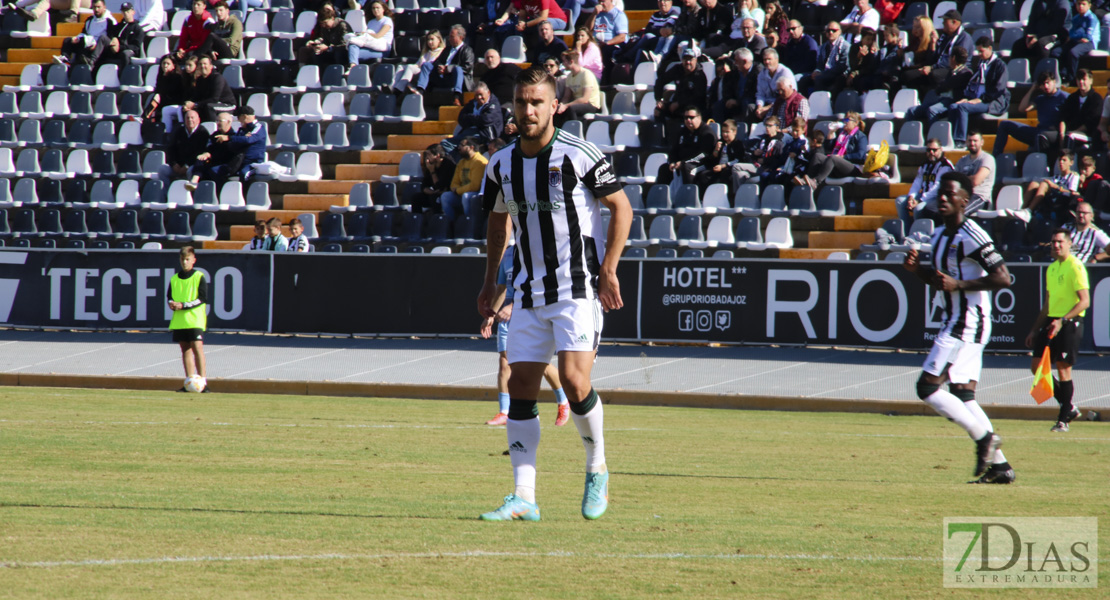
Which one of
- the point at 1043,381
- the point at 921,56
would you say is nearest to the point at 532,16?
the point at 921,56

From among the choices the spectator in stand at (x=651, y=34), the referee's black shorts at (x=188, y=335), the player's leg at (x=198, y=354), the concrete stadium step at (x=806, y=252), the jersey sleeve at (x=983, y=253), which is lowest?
the player's leg at (x=198, y=354)

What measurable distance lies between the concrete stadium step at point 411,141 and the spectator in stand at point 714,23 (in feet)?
17.9

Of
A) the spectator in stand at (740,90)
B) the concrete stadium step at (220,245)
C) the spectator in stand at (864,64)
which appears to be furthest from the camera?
the concrete stadium step at (220,245)

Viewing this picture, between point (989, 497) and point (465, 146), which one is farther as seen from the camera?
point (465, 146)

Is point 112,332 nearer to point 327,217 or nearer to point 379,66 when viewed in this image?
point 327,217

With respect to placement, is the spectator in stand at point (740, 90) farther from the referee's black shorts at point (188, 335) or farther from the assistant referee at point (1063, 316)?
the referee's black shorts at point (188, 335)

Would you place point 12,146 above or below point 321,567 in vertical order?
above

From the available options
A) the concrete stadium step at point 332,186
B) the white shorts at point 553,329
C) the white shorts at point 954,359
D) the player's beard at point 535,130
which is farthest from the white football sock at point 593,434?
the concrete stadium step at point 332,186

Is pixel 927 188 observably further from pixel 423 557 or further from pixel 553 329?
pixel 423 557

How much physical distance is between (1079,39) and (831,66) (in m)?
4.07

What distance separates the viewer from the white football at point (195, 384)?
1730cm

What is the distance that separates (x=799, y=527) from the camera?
22.8 ft

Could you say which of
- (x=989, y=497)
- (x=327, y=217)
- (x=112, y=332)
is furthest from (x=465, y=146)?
(x=989, y=497)

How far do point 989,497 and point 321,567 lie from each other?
472cm
